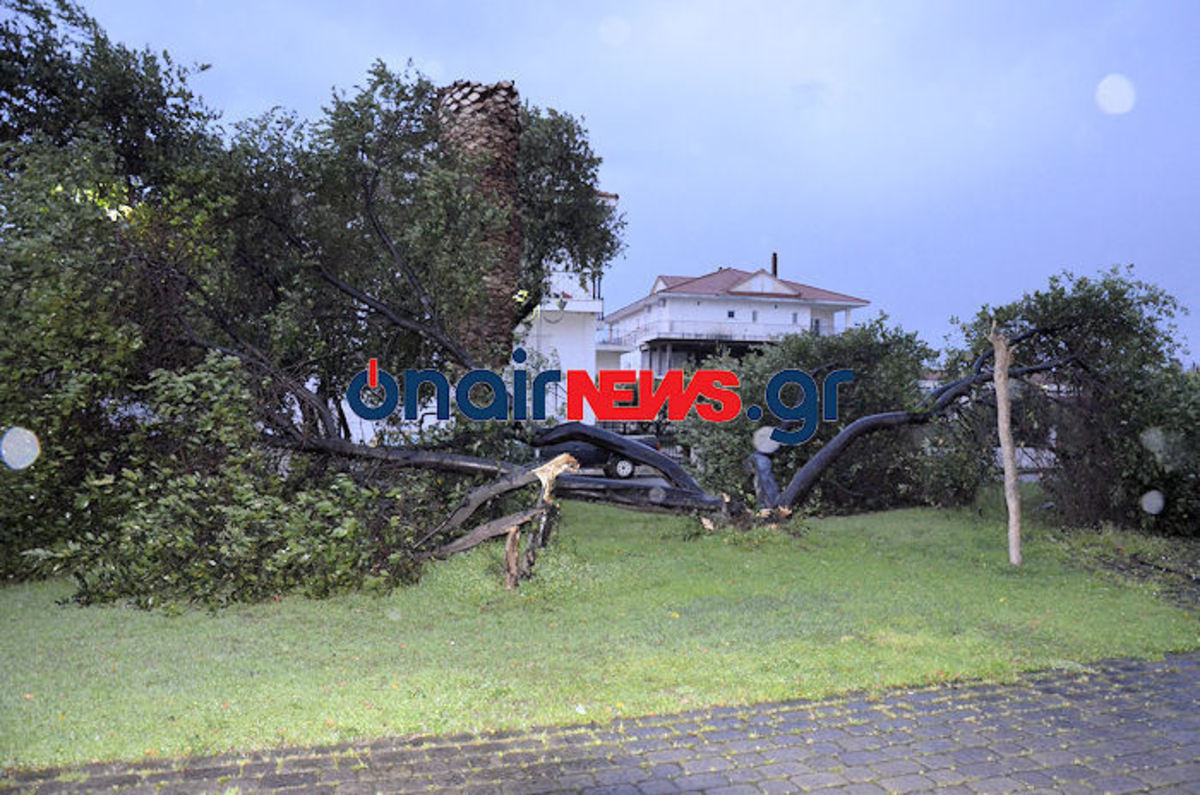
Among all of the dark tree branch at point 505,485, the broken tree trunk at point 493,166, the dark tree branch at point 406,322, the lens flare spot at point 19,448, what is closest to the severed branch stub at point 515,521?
the dark tree branch at point 505,485

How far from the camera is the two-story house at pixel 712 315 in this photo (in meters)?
43.8

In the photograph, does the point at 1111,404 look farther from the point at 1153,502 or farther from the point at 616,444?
the point at 616,444

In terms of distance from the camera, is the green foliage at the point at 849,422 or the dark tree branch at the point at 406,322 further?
the green foliage at the point at 849,422

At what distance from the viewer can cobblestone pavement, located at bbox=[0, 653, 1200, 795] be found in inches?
163

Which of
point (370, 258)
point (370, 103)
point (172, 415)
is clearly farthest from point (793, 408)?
point (172, 415)

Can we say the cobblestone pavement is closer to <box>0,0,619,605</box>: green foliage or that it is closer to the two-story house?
<box>0,0,619,605</box>: green foliage

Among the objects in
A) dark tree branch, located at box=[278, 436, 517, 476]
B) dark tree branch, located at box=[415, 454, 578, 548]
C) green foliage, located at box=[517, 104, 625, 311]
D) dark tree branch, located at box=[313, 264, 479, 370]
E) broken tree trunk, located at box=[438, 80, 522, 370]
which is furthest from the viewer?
green foliage, located at box=[517, 104, 625, 311]

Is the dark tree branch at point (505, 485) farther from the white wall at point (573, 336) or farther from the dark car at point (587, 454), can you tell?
the white wall at point (573, 336)

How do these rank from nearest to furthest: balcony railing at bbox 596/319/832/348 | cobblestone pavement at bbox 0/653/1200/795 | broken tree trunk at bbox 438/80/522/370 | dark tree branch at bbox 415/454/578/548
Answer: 1. cobblestone pavement at bbox 0/653/1200/795
2. dark tree branch at bbox 415/454/578/548
3. broken tree trunk at bbox 438/80/522/370
4. balcony railing at bbox 596/319/832/348

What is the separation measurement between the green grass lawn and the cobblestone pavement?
232mm

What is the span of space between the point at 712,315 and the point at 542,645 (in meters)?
39.5

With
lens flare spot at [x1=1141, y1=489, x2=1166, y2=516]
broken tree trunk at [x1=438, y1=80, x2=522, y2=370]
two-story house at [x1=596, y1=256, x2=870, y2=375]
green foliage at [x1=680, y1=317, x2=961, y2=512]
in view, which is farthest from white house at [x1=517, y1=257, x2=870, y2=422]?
lens flare spot at [x1=1141, y1=489, x2=1166, y2=516]

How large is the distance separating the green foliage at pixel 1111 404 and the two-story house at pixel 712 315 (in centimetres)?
2938

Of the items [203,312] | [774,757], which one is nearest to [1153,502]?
[774,757]
